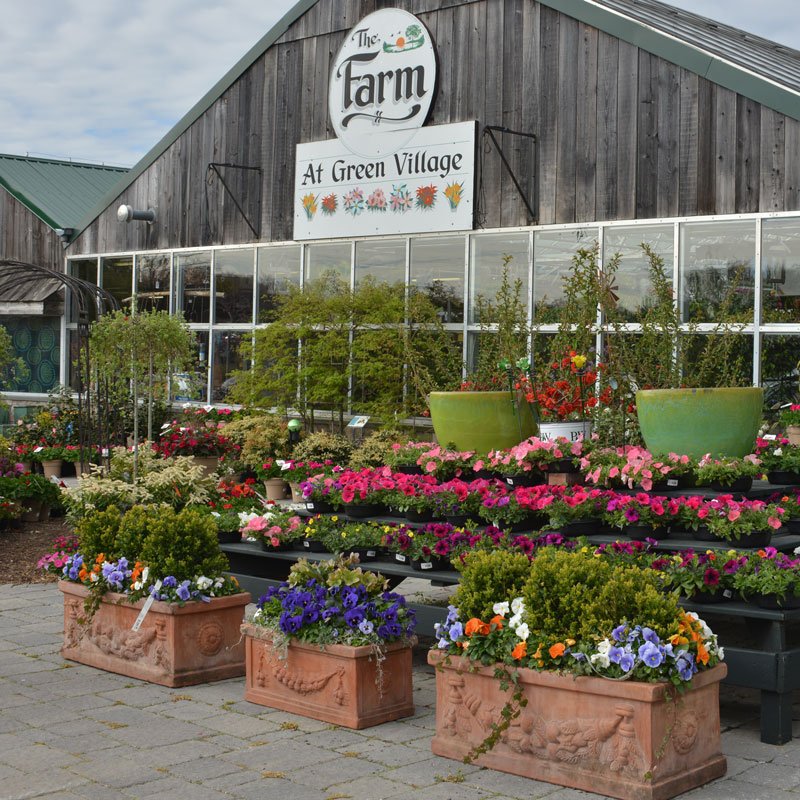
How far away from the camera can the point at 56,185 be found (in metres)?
22.5

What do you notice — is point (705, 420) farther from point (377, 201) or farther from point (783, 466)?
point (377, 201)

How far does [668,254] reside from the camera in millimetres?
11859

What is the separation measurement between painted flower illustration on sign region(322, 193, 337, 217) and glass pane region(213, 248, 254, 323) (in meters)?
1.55

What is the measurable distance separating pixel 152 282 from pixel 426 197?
18.7ft

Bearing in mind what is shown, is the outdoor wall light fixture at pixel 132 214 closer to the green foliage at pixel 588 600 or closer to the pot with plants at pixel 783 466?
the pot with plants at pixel 783 466

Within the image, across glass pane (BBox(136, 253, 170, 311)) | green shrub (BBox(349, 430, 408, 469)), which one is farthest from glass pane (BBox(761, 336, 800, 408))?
glass pane (BBox(136, 253, 170, 311))

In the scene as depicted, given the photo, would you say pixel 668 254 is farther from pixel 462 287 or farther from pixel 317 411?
pixel 317 411

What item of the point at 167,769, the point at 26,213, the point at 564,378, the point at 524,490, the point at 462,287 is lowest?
the point at 167,769

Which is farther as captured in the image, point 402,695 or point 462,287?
point 462,287

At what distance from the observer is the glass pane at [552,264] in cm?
1263

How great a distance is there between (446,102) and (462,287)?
220 centimetres

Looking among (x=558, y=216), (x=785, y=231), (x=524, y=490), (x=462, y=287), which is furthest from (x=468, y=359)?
(x=524, y=490)

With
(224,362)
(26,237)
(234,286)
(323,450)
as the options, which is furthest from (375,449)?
(26,237)

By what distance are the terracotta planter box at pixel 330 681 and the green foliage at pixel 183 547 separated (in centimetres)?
73
